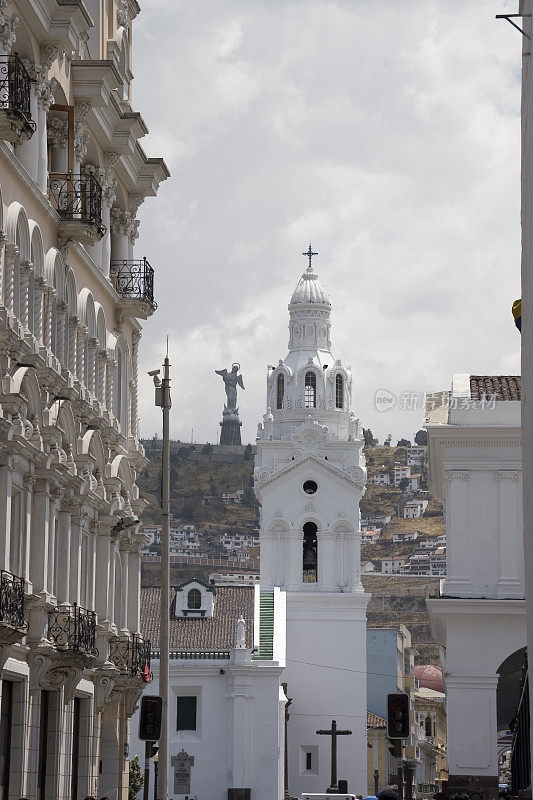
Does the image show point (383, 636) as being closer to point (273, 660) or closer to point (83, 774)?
point (273, 660)

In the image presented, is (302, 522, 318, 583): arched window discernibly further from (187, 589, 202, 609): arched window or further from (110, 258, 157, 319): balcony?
(110, 258, 157, 319): balcony

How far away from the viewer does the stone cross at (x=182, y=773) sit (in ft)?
219

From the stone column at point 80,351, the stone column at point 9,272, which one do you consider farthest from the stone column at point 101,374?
the stone column at point 9,272

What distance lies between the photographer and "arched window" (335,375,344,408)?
290 feet

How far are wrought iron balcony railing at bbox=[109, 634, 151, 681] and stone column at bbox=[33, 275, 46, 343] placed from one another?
7.70 metres

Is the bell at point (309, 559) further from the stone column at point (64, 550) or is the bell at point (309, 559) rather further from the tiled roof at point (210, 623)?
the stone column at point (64, 550)

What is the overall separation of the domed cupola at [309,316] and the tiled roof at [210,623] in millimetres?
17574

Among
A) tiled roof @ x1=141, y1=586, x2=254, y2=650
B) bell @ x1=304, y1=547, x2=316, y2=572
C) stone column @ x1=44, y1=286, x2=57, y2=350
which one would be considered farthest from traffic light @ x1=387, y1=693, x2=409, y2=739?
bell @ x1=304, y1=547, x2=316, y2=572

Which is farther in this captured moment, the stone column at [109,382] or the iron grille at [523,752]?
the stone column at [109,382]

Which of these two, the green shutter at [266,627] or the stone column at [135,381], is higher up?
the stone column at [135,381]

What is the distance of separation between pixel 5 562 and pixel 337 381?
211 ft

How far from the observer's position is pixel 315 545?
3349 inches

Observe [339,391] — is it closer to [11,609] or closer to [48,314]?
[48,314]

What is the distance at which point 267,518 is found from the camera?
84.5 m
